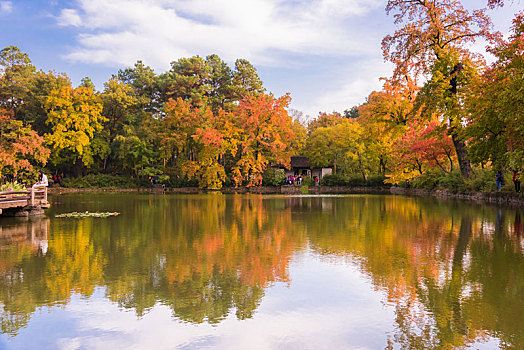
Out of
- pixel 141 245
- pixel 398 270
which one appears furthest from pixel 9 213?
pixel 398 270

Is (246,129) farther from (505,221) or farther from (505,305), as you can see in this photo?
(505,305)

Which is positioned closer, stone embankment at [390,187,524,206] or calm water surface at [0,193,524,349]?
calm water surface at [0,193,524,349]

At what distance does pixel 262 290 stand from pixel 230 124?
134 feet

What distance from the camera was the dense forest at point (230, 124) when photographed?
2655cm

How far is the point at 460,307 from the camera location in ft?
17.9

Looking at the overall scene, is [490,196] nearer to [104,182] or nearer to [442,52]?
[442,52]

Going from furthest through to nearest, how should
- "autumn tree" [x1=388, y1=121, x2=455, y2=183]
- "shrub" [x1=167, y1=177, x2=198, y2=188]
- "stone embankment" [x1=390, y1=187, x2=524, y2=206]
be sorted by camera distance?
1. "shrub" [x1=167, y1=177, x2=198, y2=188]
2. "autumn tree" [x1=388, y1=121, x2=455, y2=183]
3. "stone embankment" [x1=390, y1=187, x2=524, y2=206]

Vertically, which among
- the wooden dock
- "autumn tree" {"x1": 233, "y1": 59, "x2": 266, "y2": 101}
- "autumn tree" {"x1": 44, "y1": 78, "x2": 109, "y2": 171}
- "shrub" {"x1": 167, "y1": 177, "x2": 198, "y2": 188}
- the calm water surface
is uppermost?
"autumn tree" {"x1": 233, "y1": 59, "x2": 266, "y2": 101}

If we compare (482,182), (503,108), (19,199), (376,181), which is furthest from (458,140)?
(376,181)

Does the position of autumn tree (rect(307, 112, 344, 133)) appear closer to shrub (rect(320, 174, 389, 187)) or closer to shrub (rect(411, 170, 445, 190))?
shrub (rect(320, 174, 389, 187))

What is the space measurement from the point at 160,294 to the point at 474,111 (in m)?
19.4

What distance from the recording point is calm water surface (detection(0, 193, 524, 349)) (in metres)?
4.67

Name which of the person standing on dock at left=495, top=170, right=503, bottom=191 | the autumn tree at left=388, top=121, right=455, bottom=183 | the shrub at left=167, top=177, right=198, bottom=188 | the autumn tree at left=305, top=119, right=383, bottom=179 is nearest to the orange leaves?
the shrub at left=167, top=177, right=198, bottom=188

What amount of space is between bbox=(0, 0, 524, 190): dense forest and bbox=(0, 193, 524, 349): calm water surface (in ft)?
56.6
